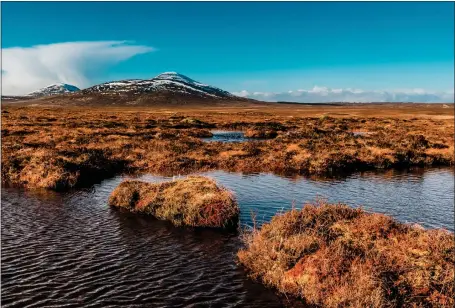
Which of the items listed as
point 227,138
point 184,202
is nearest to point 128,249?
point 184,202

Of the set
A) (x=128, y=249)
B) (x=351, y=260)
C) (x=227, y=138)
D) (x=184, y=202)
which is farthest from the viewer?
(x=227, y=138)

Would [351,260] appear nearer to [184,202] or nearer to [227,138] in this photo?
Answer: [184,202]

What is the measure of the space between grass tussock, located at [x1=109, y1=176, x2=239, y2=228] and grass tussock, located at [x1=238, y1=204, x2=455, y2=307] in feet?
14.1

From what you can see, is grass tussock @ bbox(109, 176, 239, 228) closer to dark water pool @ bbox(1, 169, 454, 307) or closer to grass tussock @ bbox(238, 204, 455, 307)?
dark water pool @ bbox(1, 169, 454, 307)

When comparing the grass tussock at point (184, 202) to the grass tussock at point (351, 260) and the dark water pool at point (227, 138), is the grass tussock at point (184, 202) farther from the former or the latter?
the dark water pool at point (227, 138)

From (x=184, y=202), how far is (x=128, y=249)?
18.3 ft

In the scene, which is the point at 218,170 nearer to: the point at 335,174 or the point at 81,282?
the point at 335,174

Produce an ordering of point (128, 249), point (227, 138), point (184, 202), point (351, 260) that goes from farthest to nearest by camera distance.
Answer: point (227, 138) → point (184, 202) → point (128, 249) → point (351, 260)

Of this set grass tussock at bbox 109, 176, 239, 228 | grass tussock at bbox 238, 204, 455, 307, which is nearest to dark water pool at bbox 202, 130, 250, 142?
grass tussock at bbox 109, 176, 239, 228

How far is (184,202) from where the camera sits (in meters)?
23.9

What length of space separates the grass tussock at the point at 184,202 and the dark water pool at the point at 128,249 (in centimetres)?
82

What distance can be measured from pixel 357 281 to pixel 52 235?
15.4 meters

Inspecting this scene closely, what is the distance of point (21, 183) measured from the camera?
3350 cm

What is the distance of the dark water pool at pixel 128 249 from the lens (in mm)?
14555
